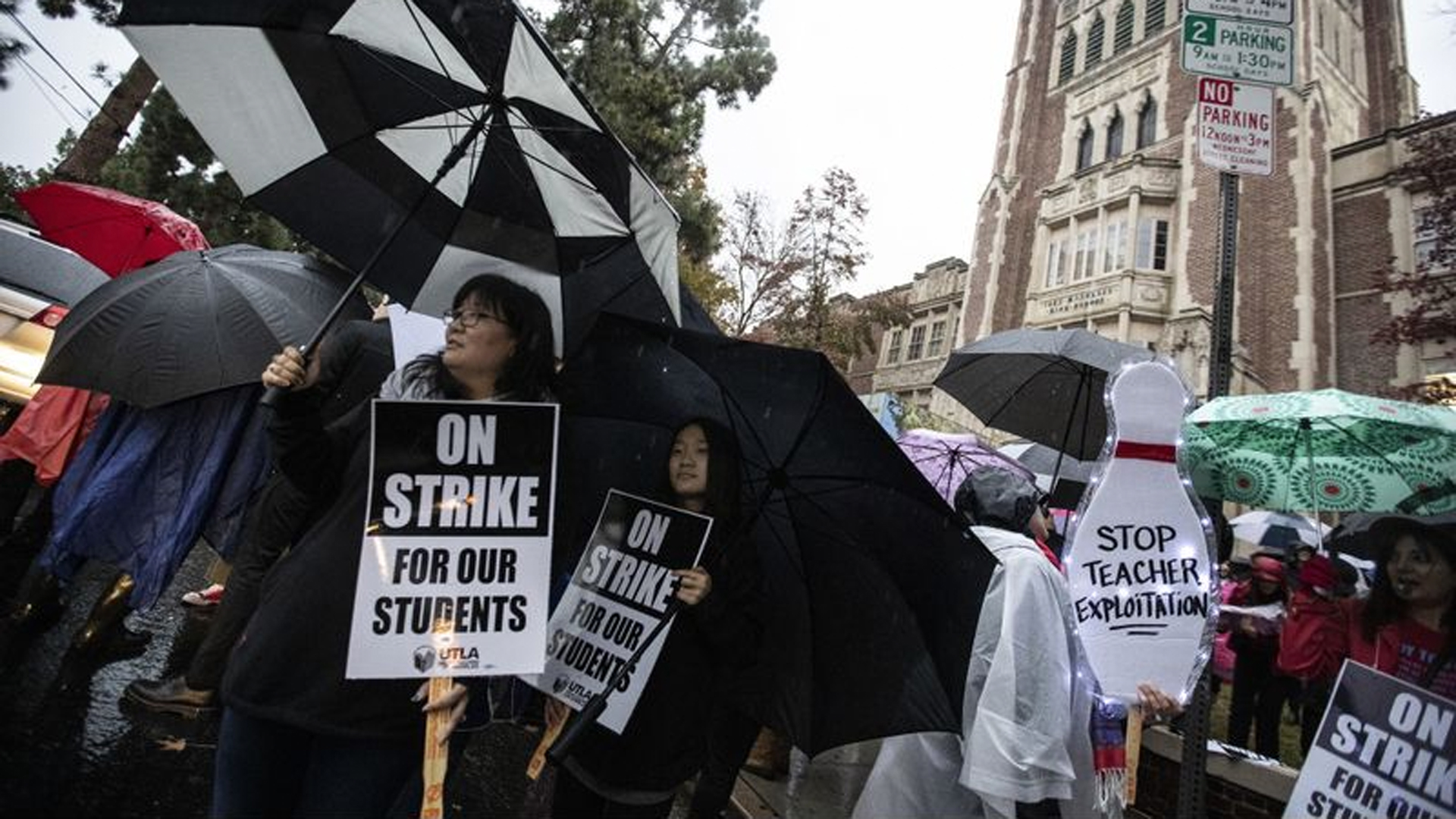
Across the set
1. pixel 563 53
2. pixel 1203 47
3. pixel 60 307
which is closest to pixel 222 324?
pixel 60 307

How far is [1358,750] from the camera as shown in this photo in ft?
8.13

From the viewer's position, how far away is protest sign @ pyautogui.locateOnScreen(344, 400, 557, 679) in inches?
63.9

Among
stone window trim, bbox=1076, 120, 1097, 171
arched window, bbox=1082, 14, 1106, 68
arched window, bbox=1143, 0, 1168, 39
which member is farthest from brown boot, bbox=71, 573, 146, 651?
arched window, bbox=1082, 14, 1106, 68

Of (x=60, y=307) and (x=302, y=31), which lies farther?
(x=60, y=307)

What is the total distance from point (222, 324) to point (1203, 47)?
184 inches

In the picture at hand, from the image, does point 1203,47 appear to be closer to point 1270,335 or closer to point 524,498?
point 524,498

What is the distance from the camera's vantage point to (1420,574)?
118 inches

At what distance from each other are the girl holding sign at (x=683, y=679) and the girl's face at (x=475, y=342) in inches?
24.2

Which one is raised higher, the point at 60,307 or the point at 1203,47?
the point at 1203,47

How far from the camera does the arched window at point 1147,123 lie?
22453 millimetres

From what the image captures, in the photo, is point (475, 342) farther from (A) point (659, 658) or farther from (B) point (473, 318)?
(A) point (659, 658)

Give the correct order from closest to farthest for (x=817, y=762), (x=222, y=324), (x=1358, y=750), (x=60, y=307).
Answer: (x=1358, y=750), (x=222, y=324), (x=817, y=762), (x=60, y=307)

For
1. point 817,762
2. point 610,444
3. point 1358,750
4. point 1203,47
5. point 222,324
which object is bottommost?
point 817,762

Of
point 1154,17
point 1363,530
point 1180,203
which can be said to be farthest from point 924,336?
point 1363,530
